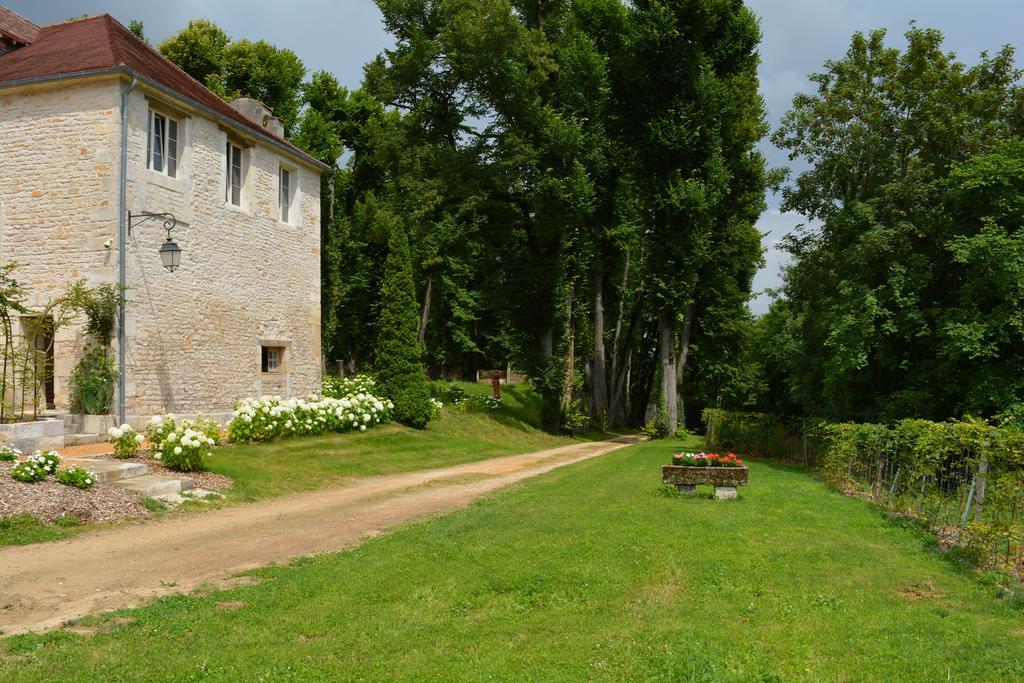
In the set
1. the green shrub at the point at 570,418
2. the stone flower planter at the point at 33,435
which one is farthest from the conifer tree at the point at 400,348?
the stone flower planter at the point at 33,435

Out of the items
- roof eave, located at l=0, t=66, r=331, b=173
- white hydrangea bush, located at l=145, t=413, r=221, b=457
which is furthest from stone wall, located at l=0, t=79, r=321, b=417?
white hydrangea bush, located at l=145, t=413, r=221, b=457

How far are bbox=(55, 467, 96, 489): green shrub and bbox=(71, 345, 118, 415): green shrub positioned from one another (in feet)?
17.1

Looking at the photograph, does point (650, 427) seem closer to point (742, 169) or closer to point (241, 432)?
point (742, 169)

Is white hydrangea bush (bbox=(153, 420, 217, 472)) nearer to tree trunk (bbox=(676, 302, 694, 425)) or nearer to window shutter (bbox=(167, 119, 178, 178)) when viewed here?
window shutter (bbox=(167, 119, 178, 178))

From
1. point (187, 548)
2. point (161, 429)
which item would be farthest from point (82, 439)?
point (187, 548)

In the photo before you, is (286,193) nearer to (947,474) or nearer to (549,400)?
(549,400)

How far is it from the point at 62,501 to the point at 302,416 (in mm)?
8687

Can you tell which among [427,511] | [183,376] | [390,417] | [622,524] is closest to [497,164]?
[390,417]

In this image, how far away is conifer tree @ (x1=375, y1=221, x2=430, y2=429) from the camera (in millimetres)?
22984

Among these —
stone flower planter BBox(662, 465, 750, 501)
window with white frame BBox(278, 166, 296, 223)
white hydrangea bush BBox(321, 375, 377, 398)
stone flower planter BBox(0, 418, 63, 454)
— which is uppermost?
window with white frame BBox(278, 166, 296, 223)

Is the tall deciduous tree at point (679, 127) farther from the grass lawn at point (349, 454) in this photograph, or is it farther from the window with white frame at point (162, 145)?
the window with white frame at point (162, 145)

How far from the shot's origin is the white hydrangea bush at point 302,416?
55.2ft

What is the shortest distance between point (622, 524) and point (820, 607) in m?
2.93

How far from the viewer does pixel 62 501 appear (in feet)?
31.6
